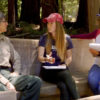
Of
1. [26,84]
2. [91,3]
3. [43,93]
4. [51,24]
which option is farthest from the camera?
[91,3]

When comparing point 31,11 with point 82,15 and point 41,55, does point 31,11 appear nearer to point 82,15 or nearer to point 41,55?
point 82,15

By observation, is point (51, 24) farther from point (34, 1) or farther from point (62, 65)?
point (34, 1)

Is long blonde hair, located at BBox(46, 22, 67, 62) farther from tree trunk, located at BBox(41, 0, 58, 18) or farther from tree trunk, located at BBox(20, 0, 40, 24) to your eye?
tree trunk, located at BBox(20, 0, 40, 24)

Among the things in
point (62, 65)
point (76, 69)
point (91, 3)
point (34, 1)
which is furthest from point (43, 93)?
point (34, 1)

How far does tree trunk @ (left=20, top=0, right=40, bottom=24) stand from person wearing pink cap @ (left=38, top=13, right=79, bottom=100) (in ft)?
31.6

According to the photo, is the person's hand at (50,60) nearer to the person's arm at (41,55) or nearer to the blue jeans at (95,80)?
the person's arm at (41,55)

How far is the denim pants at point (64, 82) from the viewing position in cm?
410

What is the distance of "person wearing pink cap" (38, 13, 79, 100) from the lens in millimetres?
4266

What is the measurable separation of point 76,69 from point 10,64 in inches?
54.9

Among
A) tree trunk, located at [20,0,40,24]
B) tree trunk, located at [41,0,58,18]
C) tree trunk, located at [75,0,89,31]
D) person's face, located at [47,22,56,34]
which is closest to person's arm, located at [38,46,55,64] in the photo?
person's face, located at [47,22,56,34]

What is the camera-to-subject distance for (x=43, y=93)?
420 centimetres

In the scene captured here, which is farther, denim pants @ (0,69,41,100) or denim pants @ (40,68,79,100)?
denim pants @ (40,68,79,100)

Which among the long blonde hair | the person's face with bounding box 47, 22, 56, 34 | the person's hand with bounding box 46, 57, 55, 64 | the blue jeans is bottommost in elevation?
the blue jeans

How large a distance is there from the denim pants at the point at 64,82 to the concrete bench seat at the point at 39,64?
3.8 inches
